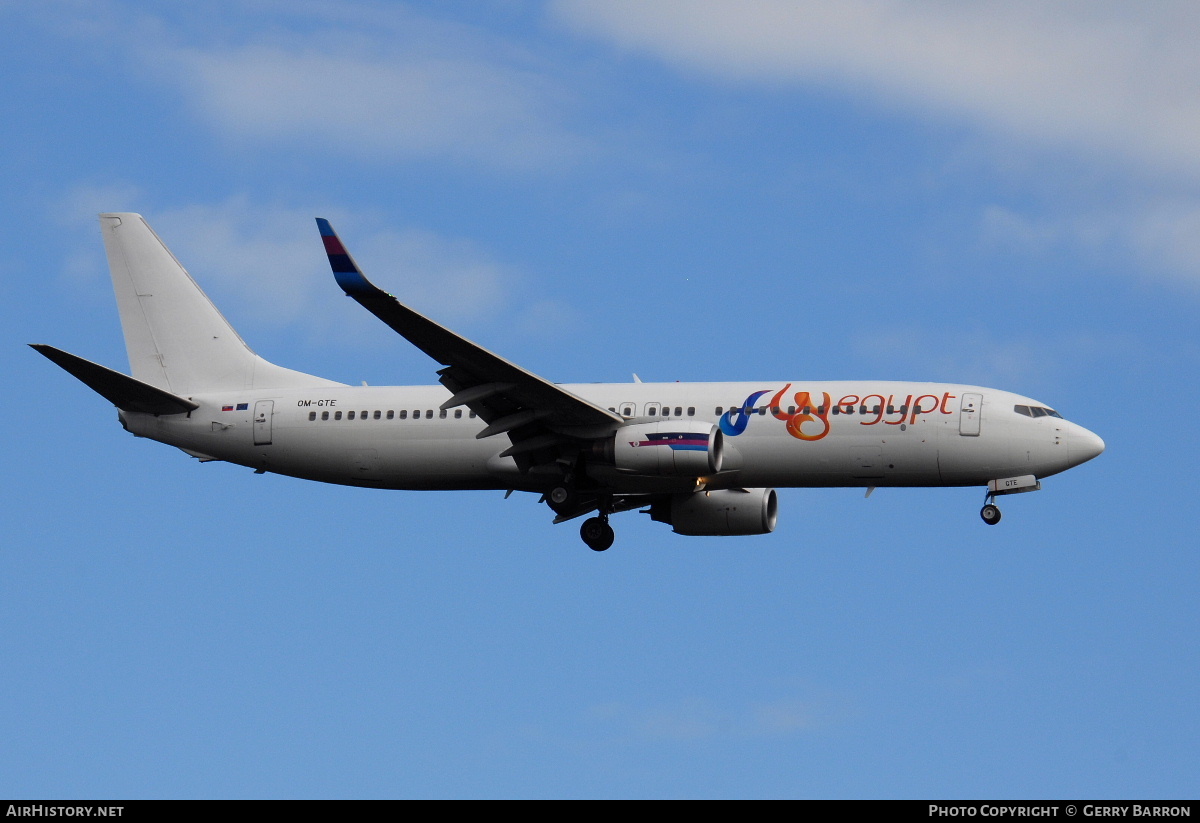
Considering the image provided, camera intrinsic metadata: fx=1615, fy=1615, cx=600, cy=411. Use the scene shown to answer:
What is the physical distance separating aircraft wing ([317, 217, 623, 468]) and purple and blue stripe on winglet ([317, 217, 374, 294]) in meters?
0.94

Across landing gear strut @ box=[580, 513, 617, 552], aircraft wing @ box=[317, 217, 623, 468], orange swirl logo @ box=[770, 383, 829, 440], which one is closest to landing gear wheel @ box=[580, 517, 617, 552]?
landing gear strut @ box=[580, 513, 617, 552]

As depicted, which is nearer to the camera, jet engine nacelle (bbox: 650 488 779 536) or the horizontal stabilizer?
the horizontal stabilizer

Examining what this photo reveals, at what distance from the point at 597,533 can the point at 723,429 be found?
5778mm

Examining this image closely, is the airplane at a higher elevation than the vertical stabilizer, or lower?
lower

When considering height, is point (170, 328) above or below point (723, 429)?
above

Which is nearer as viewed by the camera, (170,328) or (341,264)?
(341,264)

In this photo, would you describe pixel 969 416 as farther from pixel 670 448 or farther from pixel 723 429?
pixel 670 448

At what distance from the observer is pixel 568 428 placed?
4419cm

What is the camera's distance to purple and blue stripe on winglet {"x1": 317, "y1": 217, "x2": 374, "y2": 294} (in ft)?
122

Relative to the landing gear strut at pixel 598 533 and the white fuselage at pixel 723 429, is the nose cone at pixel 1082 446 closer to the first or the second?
the white fuselage at pixel 723 429

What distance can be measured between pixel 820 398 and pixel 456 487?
10992mm

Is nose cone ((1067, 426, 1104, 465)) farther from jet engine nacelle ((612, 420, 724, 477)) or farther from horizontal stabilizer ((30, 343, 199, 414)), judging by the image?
horizontal stabilizer ((30, 343, 199, 414))

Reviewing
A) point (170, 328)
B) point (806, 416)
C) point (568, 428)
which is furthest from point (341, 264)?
point (170, 328)

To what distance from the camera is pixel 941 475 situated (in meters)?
43.2
